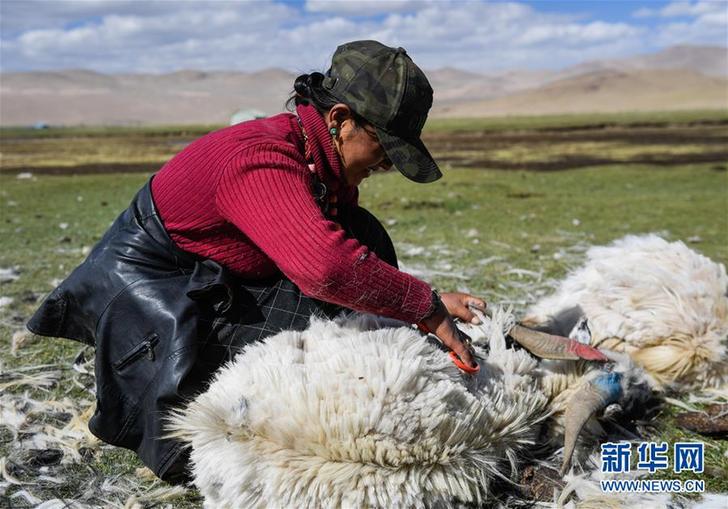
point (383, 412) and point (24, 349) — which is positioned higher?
point (383, 412)

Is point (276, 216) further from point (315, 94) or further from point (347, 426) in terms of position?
point (347, 426)

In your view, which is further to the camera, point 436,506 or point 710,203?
point 710,203

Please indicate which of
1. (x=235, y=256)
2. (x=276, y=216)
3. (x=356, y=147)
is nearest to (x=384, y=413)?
(x=276, y=216)

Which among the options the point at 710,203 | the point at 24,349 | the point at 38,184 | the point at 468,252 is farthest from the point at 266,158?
the point at 38,184

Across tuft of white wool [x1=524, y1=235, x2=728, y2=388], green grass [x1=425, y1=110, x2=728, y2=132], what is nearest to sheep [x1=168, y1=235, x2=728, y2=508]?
tuft of white wool [x1=524, y1=235, x2=728, y2=388]

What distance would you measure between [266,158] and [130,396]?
1025 millimetres

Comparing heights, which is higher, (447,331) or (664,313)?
(447,331)

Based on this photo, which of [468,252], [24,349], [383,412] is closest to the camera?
[383,412]

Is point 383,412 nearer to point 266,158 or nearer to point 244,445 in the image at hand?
point 244,445

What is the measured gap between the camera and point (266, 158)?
222 centimetres

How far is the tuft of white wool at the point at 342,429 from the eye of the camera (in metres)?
2.05

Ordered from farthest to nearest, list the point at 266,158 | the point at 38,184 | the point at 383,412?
the point at 38,184, the point at 266,158, the point at 383,412

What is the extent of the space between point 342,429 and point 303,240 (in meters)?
0.59

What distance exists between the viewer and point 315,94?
2480mm
